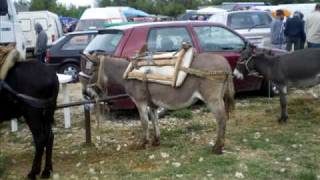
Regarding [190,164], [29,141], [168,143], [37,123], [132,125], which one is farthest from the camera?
[132,125]

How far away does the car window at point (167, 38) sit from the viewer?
9.77 m

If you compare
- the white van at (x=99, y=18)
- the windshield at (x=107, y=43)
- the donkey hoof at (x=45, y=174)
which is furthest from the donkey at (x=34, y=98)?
the white van at (x=99, y=18)

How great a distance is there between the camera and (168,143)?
7.81 m

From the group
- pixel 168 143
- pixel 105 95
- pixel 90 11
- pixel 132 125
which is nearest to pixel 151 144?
pixel 168 143

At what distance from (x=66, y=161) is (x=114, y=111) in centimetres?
343

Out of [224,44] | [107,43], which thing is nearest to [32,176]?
[107,43]

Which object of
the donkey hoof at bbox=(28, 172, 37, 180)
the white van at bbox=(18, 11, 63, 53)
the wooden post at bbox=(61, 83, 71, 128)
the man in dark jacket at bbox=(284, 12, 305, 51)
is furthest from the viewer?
the white van at bbox=(18, 11, 63, 53)

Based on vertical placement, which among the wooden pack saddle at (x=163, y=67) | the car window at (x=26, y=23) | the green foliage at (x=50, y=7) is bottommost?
the green foliage at (x=50, y=7)

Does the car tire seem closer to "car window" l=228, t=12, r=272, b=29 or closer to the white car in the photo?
the white car

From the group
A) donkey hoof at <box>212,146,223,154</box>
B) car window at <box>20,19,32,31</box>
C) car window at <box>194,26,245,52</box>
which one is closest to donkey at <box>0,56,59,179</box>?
donkey hoof at <box>212,146,223,154</box>

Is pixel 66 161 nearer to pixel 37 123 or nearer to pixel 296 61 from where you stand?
pixel 37 123

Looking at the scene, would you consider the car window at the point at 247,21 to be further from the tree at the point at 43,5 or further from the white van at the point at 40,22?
the tree at the point at 43,5

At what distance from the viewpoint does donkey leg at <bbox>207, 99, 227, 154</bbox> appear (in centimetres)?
689

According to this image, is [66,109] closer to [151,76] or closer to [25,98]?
[151,76]
